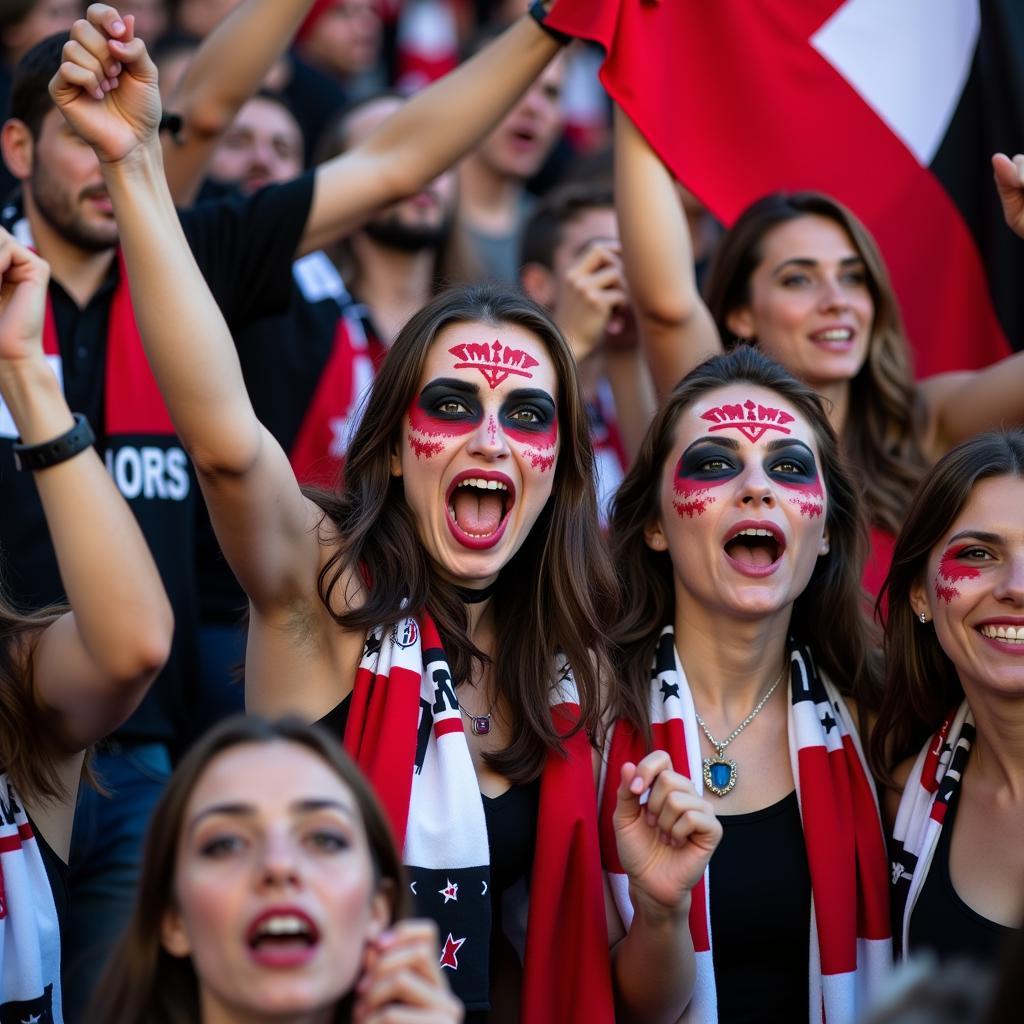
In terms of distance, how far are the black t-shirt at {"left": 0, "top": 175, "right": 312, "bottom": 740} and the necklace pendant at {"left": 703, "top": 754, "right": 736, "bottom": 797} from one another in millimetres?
1491

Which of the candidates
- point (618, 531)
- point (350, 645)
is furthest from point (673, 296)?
point (350, 645)

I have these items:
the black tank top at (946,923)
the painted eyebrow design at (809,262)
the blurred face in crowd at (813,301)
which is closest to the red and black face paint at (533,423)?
the black tank top at (946,923)

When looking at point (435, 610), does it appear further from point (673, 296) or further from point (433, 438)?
point (673, 296)

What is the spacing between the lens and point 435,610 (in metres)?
3.72

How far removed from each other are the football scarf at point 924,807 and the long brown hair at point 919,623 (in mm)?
76

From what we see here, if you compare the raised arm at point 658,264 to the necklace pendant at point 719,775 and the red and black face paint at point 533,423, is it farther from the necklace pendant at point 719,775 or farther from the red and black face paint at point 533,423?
the necklace pendant at point 719,775

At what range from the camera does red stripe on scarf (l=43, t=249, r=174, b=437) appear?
4516 mm

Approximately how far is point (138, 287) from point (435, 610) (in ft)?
3.21

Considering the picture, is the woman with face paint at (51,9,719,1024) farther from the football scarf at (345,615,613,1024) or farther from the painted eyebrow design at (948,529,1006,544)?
the painted eyebrow design at (948,529,1006,544)

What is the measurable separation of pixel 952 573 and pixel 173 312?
1.76m

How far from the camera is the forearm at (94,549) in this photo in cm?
295

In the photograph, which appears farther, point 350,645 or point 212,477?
point 350,645

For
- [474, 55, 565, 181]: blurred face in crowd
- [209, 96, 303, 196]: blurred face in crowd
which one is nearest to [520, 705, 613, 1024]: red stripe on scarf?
[209, 96, 303, 196]: blurred face in crowd

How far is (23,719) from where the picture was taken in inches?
129
